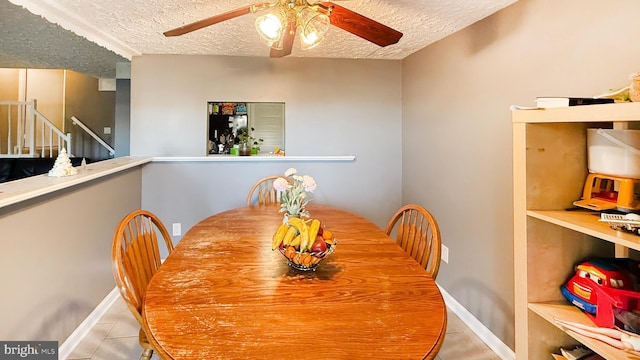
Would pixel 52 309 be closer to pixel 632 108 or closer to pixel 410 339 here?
pixel 410 339

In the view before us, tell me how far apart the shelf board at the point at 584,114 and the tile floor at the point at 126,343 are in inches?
57.4

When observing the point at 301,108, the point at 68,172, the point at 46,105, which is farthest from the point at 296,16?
the point at 46,105

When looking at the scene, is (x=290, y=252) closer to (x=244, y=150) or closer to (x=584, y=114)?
(x=584, y=114)

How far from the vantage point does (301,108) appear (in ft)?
11.1

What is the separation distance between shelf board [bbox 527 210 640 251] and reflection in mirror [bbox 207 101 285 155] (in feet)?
8.90

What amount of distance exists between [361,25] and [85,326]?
236 cm

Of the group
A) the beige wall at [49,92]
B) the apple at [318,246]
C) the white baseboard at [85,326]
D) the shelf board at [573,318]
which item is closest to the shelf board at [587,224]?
the shelf board at [573,318]

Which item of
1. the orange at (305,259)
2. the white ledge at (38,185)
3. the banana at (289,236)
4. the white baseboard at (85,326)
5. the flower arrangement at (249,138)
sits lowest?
the white baseboard at (85,326)

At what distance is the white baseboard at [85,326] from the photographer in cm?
193

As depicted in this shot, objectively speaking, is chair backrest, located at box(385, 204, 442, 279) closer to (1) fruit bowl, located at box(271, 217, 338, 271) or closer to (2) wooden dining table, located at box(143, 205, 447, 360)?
(2) wooden dining table, located at box(143, 205, 447, 360)

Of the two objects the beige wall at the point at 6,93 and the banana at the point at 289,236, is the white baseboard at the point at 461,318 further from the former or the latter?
the beige wall at the point at 6,93

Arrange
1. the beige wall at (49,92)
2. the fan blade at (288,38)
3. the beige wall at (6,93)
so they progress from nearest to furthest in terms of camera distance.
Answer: the fan blade at (288,38)
the beige wall at (6,93)
the beige wall at (49,92)

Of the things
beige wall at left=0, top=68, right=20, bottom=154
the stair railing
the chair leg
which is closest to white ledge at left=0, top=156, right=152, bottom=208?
the chair leg

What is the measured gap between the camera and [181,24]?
2.39 m
